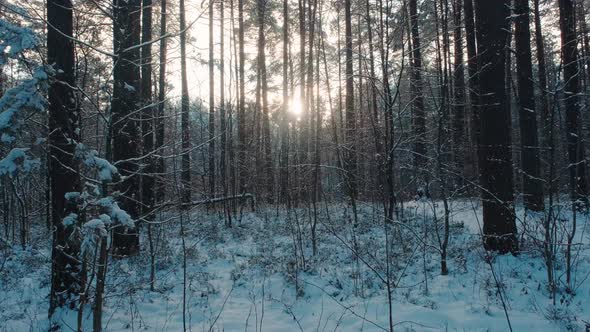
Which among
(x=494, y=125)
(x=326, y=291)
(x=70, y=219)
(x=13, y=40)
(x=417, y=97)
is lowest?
(x=326, y=291)

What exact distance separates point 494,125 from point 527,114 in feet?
15.1

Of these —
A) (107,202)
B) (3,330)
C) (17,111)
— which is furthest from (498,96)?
(3,330)

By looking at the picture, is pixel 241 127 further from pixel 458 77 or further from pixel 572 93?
pixel 572 93

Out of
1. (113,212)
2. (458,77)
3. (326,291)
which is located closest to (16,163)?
(113,212)

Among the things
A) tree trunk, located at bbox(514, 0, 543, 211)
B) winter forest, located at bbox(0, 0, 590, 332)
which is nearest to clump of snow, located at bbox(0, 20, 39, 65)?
winter forest, located at bbox(0, 0, 590, 332)

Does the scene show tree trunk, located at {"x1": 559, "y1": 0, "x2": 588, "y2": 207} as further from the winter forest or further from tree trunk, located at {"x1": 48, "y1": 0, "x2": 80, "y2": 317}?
tree trunk, located at {"x1": 48, "y1": 0, "x2": 80, "y2": 317}

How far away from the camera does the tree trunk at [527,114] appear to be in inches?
334

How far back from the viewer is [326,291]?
544 cm

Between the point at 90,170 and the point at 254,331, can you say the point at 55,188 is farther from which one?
the point at 254,331

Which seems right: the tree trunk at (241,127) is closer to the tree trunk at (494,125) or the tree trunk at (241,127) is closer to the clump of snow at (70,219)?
the tree trunk at (494,125)

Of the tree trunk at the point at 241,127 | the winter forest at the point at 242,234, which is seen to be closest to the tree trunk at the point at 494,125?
the winter forest at the point at 242,234

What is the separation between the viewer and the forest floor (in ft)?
14.0

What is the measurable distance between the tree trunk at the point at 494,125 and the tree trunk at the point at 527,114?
151 centimetres

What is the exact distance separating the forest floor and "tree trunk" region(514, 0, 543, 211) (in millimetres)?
1745
